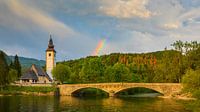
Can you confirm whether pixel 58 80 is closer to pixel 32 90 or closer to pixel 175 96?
pixel 32 90

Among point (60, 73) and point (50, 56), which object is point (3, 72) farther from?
point (50, 56)

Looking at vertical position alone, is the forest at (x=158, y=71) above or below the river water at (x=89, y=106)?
above

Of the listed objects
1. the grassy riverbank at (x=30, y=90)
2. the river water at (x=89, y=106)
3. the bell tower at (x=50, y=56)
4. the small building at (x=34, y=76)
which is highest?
the bell tower at (x=50, y=56)

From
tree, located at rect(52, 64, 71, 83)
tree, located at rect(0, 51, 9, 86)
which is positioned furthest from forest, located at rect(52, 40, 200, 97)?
tree, located at rect(0, 51, 9, 86)

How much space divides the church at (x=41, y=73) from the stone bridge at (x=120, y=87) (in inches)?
586

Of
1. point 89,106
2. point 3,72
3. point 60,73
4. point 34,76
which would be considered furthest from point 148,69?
point 89,106

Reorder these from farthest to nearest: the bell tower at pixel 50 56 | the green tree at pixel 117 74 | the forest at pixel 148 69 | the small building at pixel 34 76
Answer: the bell tower at pixel 50 56 → the small building at pixel 34 76 → the green tree at pixel 117 74 → the forest at pixel 148 69

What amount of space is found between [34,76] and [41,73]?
463 centimetres

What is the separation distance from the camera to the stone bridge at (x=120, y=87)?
249 ft

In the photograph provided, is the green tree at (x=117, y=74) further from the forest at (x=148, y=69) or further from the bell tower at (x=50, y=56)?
the bell tower at (x=50, y=56)

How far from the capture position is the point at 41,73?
110188 millimetres

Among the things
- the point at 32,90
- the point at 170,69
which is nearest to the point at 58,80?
the point at 32,90

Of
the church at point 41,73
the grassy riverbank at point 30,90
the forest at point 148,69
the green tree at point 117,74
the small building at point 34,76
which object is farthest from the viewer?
the church at point 41,73

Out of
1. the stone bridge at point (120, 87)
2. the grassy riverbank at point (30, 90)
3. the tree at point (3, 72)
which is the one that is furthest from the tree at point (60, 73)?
the tree at point (3, 72)
